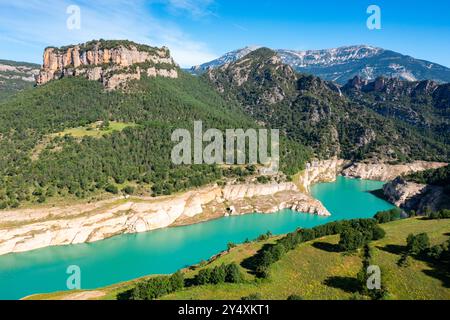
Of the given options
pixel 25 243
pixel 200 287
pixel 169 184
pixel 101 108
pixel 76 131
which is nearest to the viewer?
pixel 200 287

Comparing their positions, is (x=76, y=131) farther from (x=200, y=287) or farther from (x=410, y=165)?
(x=410, y=165)

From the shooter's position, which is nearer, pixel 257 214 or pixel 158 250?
pixel 158 250

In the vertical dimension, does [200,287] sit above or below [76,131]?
below

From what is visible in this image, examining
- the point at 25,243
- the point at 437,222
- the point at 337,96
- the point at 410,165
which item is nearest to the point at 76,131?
the point at 25,243

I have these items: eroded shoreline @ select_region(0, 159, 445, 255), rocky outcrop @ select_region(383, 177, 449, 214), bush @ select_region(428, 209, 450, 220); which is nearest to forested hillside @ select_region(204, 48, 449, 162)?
rocky outcrop @ select_region(383, 177, 449, 214)

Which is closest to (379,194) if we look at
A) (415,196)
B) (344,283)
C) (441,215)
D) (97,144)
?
(415,196)

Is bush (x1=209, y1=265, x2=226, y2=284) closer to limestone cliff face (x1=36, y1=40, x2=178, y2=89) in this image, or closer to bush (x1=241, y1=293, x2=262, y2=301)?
bush (x1=241, y1=293, x2=262, y2=301)

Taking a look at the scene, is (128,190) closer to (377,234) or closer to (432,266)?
(377,234)
